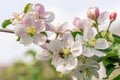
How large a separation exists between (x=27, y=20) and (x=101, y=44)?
20 centimetres

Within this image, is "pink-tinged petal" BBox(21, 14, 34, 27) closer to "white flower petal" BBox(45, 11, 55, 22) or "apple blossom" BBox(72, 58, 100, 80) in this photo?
"white flower petal" BBox(45, 11, 55, 22)

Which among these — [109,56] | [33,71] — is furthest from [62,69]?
[33,71]

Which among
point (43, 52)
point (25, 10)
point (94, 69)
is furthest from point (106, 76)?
point (25, 10)

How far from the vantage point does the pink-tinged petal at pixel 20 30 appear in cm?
107

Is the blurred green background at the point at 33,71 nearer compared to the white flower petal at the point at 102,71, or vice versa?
the white flower petal at the point at 102,71

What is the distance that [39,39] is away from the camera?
1055mm

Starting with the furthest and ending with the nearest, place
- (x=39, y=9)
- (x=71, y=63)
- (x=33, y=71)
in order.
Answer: (x=33, y=71) < (x=39, y=9) < (x=71, y=63)

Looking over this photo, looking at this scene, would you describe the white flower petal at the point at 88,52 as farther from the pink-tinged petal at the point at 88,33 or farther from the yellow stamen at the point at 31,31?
the yellow stamen at the point at 31,31

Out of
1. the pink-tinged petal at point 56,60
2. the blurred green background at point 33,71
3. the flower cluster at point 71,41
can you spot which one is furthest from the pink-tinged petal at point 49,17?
the blurred green background at point 33,71

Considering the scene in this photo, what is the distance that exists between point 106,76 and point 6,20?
0.32 metres

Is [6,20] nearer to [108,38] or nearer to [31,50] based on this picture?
[108,38]

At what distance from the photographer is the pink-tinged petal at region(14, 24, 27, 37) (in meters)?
1.07

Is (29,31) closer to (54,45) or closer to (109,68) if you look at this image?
(54,45)

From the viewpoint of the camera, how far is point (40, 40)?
3.43 ft
